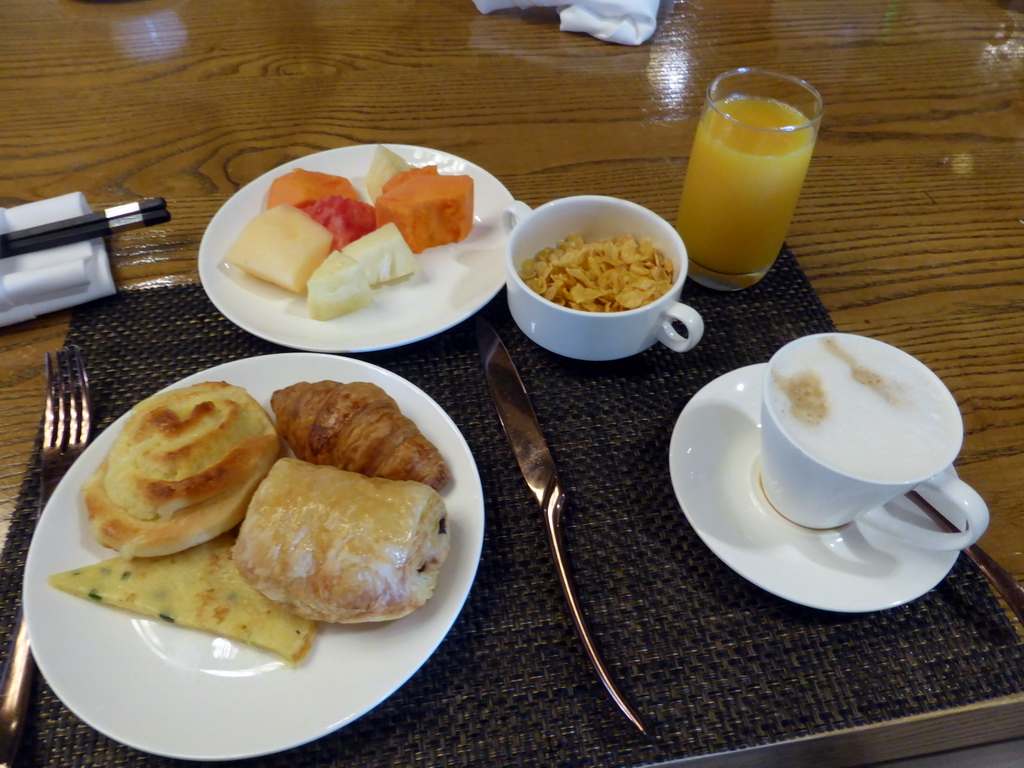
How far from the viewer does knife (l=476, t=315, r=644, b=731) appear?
803mm

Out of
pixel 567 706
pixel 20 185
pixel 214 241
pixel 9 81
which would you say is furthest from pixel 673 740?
pixel 9 81

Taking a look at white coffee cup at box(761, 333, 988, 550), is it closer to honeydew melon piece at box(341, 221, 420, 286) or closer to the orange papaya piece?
honeydew melon piece at box(341, 221, 420, 286)

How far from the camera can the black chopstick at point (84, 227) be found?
1.19m

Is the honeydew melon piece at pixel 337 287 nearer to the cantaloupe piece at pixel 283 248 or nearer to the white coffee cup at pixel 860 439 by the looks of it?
the cantaloupe piece at pixel 283 248

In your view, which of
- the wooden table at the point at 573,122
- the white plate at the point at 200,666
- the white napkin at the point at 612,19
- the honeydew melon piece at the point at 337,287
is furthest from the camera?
the white napkin at the point at 612,19

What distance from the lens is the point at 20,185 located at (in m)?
1.42

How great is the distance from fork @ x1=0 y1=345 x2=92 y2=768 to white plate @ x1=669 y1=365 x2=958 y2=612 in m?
0.82

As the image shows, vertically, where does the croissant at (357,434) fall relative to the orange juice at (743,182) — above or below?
below

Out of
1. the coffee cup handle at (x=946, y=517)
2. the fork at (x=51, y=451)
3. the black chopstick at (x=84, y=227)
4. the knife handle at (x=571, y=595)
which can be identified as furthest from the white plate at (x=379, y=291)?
the coffee cup handle at (x=946, y=517)

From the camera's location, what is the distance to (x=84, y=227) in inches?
48.0

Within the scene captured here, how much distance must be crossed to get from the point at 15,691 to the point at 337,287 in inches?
26.7

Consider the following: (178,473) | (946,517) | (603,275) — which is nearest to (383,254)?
(603,275)

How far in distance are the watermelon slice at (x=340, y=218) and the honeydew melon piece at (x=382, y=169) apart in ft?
0.30

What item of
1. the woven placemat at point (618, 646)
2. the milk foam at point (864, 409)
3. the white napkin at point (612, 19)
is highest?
the white napkin at point (612, 19)
